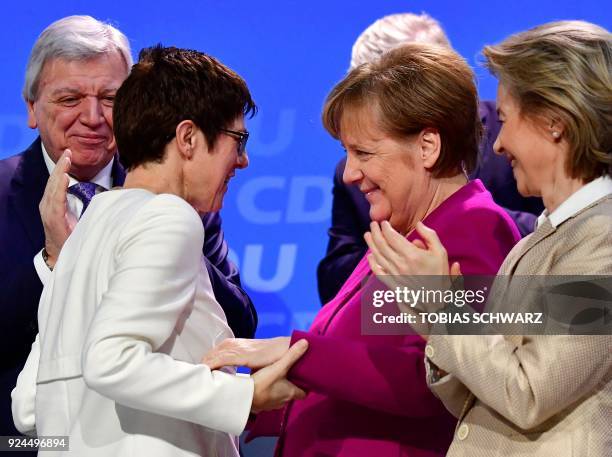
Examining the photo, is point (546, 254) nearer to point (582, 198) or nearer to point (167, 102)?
point (582, 198)

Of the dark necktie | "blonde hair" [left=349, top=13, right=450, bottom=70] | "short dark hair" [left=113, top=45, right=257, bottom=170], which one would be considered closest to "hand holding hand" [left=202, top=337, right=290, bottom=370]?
"short dark hair" [left=113, top=45, right=257, bottom=170]

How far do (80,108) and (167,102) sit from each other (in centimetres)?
88

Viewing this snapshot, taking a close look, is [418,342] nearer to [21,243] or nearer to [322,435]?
[322,435]

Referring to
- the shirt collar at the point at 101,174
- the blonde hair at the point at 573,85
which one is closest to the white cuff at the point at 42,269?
the shirt collar at the point at 101,174

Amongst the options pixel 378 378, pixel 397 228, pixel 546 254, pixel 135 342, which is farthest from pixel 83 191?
pixel 546 254

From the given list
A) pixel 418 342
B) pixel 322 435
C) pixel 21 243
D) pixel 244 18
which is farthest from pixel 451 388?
pixel 244 18

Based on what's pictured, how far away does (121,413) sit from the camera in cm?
→ 205

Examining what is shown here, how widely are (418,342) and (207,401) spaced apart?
0.47 metres

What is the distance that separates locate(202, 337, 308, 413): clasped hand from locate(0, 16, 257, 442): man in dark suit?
65cm

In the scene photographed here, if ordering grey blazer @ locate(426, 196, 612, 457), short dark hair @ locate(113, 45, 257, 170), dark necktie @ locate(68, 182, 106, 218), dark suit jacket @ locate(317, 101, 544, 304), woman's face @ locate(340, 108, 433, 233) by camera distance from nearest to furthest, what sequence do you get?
grey blazer @ locate(426, 196, 612, 457), short dark hair @ locate(113, 45, 257, 170), woman's face @ locate(340, 108, 433, 233), dark necktie @ locate(68, 182, 106, 218), dark suit jacket @ locate(317, 101, 544, 304)

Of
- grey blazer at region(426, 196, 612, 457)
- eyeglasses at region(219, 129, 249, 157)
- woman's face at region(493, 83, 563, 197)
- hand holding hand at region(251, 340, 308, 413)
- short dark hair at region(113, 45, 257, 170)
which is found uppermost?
woman's face at region(493, 83, 563, 197)

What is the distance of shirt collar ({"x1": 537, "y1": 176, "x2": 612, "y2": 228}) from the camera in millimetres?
1882

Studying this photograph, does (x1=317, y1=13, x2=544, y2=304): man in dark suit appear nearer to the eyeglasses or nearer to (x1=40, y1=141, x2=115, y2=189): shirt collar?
(x1=40, y1=141, x2=115, y2=189): shirt collar

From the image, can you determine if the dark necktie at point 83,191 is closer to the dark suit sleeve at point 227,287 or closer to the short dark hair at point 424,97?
the dark suit sleeve at point 227,287
